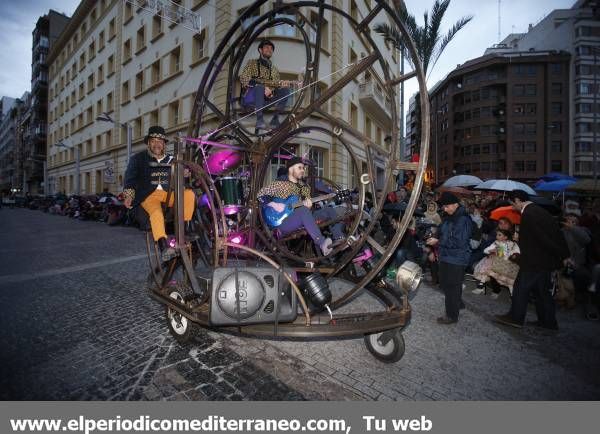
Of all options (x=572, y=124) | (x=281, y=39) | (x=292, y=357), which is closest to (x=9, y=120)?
(x=281, y=39)

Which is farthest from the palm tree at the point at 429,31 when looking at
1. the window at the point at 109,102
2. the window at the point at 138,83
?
the window at the point at 109,102

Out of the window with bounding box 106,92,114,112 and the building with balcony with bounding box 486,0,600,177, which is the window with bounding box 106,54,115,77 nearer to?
the window with bounding box 106,92,114,112

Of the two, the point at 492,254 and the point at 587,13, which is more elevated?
the point at 587,13

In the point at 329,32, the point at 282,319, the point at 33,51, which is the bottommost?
the point at 282,319

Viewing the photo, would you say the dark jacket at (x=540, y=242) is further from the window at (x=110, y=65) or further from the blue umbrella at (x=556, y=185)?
the window at (x=110, y=65)

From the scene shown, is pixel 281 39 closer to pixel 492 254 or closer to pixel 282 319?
pixel 492 254

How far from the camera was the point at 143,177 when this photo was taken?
3.88 m

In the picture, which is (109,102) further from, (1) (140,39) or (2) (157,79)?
(2) (157,79)

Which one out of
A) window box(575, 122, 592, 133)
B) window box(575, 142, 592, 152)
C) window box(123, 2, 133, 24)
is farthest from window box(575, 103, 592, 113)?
window box(123, 2, 133, 24)

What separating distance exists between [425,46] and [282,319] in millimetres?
14709

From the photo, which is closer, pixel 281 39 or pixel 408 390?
pixel 408 390

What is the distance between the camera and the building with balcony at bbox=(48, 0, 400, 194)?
15250 mm

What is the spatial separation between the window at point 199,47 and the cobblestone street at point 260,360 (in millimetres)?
15854

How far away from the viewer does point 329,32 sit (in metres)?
15.9
